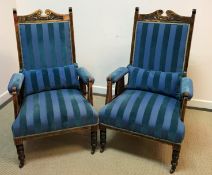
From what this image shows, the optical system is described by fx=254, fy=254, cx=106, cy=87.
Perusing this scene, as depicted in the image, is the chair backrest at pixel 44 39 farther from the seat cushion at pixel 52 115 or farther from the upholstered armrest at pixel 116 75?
the upholstered armrest at pixel 116 75

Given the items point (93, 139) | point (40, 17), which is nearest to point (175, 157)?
point (93, 139)

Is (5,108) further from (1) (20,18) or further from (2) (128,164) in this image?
(2) (128,164)

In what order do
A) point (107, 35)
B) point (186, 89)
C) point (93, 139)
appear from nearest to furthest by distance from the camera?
1. point (186, 89)
2. point (93, 139)
3. point (107, 35)

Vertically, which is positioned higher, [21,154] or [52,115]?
[52,115]

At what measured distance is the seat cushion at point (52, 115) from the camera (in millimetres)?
1831

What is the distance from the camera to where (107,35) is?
9.61 feet

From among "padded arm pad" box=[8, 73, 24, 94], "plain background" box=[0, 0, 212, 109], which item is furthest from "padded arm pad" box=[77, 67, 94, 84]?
"plain background" box=[0, 0, 212, 109]

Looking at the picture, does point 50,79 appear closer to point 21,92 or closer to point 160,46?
point 21,92

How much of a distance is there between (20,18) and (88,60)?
43.4 inches

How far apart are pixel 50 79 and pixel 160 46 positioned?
1001 millimetres

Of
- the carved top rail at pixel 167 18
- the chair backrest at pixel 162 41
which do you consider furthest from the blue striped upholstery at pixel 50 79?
the carved top rail at pixel 167 18

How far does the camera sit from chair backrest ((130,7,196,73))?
2.13m

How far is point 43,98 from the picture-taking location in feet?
6.86

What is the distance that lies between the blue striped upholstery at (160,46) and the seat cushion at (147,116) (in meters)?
0.31
